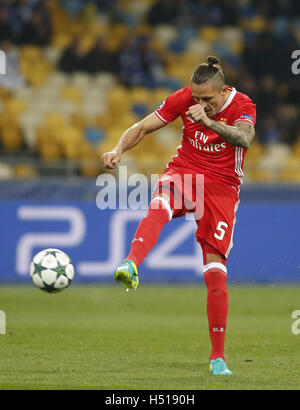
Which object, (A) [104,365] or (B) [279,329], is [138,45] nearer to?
(B) [279,329]

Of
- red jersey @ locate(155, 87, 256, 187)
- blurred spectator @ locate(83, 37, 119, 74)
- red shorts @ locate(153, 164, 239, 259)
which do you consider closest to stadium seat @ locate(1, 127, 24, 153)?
blurred spectator @ locate(83, 37, 119, 74)

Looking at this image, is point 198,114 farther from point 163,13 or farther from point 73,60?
point 163,13

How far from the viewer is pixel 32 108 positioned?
56.8ft

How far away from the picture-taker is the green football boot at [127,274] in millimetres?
6016

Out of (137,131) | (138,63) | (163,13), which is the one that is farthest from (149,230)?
(163,13)

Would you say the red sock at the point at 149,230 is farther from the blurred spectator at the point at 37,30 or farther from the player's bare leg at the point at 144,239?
the blurred spectator at the point at 37,30

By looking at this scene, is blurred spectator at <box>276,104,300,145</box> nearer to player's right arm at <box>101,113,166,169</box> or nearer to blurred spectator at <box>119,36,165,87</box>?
blurred spectator at <box>119,36,165,87</box>

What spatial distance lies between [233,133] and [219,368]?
1.72 m

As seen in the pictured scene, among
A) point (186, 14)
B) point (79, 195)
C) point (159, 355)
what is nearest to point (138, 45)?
point (186, 14)

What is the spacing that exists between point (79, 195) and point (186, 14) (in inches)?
281

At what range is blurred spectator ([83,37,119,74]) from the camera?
17.9 meters

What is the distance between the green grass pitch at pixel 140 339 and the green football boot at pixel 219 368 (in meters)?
0.07

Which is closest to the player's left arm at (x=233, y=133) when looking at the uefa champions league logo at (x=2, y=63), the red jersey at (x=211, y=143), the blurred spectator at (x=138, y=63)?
the red jersey at (x=211, y=143)

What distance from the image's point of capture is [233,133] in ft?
21.3
